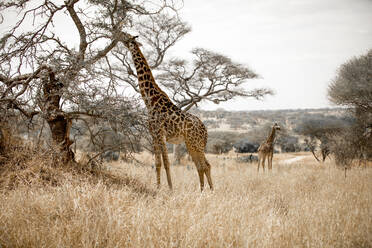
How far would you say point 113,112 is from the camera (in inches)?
153

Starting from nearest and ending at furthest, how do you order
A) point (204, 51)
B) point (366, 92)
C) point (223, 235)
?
point (223, 235) → point (366, 92) → point (204, 51)

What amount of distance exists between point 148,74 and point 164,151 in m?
1.47

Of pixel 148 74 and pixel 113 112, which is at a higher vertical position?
pixel 148 74

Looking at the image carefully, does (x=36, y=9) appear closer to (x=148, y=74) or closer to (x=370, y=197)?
(x=148, y=74)

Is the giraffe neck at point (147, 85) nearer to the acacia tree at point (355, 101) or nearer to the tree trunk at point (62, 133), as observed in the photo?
the tree trunk at point (62, 133)

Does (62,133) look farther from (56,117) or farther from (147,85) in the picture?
(147,85)

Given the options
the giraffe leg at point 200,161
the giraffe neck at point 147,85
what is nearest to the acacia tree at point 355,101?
the giraffe leg at point 200,161

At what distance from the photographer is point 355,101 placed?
9703mm

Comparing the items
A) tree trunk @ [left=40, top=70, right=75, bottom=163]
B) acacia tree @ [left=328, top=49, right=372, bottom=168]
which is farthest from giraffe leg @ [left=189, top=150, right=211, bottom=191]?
acacia tree @ [left=328, top=49, right=372, bottom=168]

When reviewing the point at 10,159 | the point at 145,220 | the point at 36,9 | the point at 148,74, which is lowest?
the point at 145,220

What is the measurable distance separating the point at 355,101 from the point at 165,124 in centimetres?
834

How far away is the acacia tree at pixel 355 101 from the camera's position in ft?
27.7

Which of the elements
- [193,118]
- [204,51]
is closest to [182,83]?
[204,51]

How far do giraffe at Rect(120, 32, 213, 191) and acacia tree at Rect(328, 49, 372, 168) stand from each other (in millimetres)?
5231
